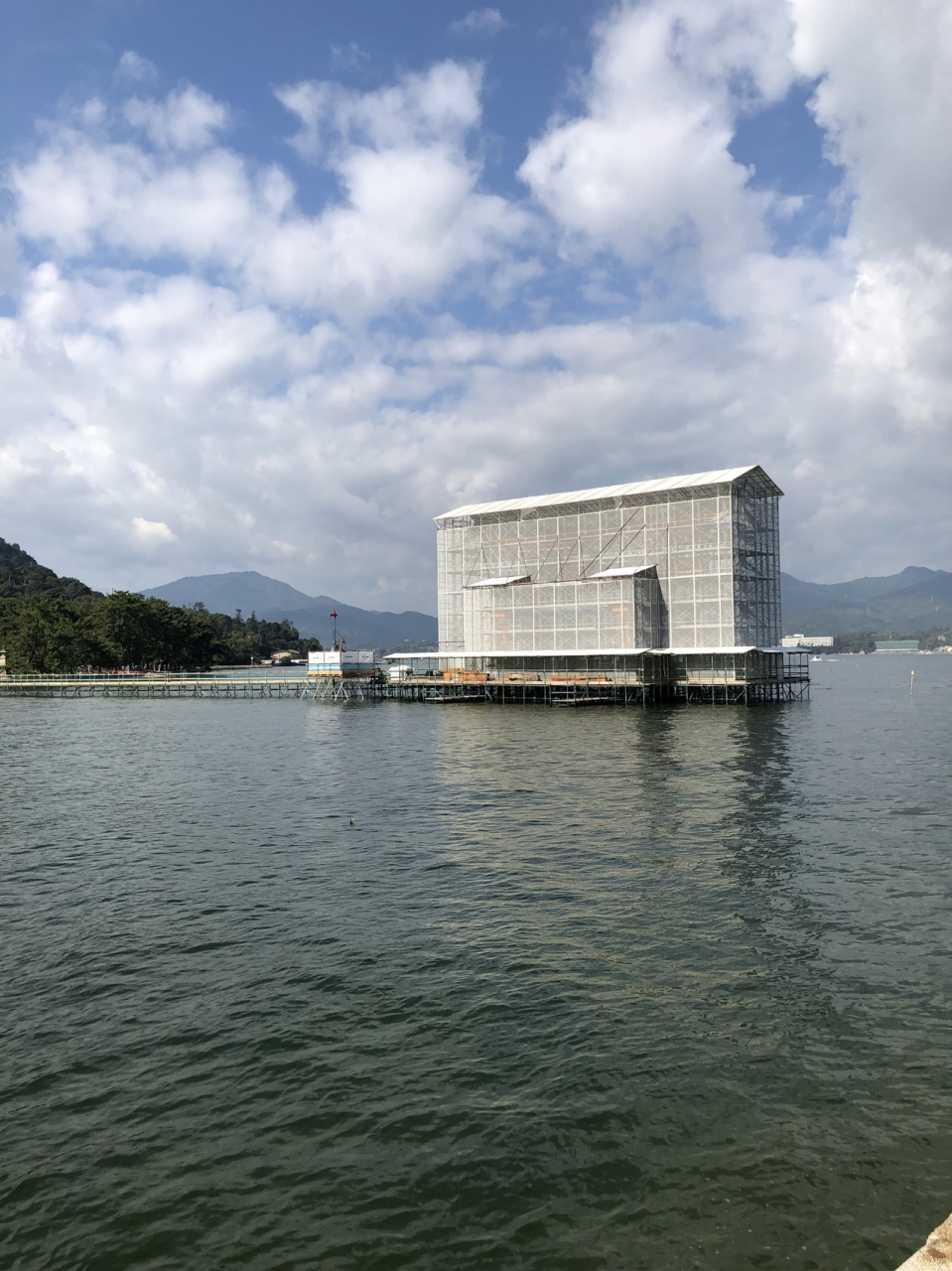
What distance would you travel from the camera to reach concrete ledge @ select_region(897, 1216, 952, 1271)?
6.57 m

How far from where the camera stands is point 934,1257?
22.0ft

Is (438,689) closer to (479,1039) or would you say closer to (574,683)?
(574,683)

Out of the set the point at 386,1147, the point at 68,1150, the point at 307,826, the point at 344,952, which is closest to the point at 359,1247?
the point at 386,1147

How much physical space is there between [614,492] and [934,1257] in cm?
9167

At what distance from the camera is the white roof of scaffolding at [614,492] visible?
86.7m

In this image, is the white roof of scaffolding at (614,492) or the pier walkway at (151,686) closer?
the white roof of scaffolding at (614,492)

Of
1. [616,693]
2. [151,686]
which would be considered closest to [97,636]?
[151,686]

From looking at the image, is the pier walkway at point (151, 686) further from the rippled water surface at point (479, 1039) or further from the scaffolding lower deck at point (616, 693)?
the rippled water surface at point (479, 1039)

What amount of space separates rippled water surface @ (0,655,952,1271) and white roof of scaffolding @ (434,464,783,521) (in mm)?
60646

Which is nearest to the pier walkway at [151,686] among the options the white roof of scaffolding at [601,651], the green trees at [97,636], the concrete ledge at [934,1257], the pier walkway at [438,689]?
the pier walkway at [438,689]

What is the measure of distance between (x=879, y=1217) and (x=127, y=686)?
5445 inches

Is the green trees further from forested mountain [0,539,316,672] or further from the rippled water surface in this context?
the rippled water surface

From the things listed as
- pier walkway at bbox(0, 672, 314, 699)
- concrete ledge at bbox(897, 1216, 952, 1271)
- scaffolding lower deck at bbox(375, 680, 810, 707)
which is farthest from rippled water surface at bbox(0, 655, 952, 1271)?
pier walkway at bbox(0, 672, 314, 699)

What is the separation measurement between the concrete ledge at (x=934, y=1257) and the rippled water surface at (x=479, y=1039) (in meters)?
2.39
